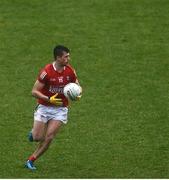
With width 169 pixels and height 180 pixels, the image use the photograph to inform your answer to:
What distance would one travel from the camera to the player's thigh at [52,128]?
47.8 feet

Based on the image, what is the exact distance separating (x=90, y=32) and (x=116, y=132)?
8.23 m

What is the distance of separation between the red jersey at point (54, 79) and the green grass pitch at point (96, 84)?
170 centimetres

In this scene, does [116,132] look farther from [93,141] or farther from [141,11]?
[141,11]

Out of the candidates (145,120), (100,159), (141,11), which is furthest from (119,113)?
(141,11)

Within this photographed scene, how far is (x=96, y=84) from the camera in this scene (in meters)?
21.1

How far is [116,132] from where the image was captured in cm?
1759

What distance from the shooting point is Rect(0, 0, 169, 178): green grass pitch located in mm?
15719

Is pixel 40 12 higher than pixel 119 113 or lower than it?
higher

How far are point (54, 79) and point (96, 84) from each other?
6672mm

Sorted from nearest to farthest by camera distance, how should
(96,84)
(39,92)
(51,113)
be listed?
(39,92), (51,113), (96,84)

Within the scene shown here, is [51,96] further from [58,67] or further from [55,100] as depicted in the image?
[58,67]

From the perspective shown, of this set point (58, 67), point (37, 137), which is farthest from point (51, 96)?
point (37, 137)

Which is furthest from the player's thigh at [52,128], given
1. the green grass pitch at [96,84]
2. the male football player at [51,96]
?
the green grass pitch at [96,84]

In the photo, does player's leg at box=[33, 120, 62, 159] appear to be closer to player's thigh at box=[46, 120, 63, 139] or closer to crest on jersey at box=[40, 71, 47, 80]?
player's thigh at box=[46, 120, 63, 139]
